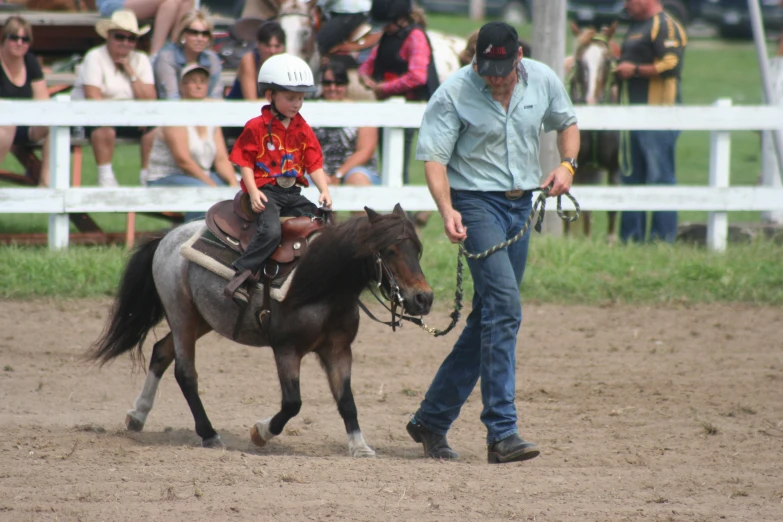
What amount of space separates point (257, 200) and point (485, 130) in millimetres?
1247

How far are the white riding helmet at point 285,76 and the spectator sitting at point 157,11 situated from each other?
6009mm

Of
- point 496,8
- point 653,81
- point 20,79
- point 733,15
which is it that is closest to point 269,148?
point 20,79

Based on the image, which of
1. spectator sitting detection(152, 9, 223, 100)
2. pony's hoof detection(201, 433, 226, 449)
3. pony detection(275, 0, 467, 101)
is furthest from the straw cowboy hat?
pony's hoof detection(201, 433, 226, 449)

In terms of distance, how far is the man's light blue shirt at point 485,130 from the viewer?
5609 mm

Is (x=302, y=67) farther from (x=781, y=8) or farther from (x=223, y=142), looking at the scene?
(x=781, y=8)

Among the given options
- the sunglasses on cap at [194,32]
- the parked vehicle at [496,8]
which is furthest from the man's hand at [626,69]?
the parked vehicle at [496,8]

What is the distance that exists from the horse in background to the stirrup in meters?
6.59

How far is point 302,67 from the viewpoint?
5.87 metres

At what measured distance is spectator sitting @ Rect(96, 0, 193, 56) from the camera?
11562 millimetres

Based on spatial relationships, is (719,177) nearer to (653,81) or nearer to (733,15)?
(653,81)

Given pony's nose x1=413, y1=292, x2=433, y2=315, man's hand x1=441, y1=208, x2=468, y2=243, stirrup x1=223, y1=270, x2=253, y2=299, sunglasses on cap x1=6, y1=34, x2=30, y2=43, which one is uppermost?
sunglasses on cap x1=6, y1=34, x2=30, y2=43

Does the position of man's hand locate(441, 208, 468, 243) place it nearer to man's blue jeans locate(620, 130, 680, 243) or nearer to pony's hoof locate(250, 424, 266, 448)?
pony's hoof locate(250, 424, 266, 448)

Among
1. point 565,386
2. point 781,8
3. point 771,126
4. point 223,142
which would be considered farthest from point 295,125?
point 781,8

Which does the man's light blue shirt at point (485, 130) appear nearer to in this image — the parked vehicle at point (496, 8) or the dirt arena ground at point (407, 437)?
the dirt arena ground at point (407, 437)
